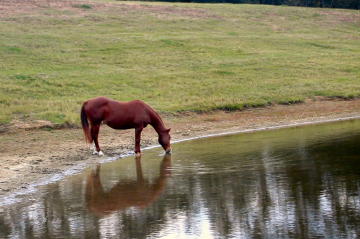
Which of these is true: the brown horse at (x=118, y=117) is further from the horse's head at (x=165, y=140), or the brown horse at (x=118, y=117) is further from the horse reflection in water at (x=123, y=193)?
the horse reflection in water at (x=123, y=193)

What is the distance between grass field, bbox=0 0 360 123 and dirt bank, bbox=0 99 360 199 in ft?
3.02

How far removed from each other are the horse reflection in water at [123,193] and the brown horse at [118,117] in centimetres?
255

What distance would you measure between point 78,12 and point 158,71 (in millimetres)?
18828

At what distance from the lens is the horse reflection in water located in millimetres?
12547

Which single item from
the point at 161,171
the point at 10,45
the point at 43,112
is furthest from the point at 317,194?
the point at 10,45

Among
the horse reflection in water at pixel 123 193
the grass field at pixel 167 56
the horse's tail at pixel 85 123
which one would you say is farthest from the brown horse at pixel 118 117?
the grass field at pixel 167 56

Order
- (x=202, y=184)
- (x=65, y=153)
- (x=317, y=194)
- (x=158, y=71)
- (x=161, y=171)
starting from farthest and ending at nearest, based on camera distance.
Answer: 1. (x=158, y=71)
2. (x=65, y=153)
3. (x=161, y=171)
4. (x=202, y=184)
5. (x=317, y=194)

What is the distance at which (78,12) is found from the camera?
49.2 m

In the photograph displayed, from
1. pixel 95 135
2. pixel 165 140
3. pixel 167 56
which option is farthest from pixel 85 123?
pixel 167 56

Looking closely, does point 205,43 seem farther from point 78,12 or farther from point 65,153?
point 65,153

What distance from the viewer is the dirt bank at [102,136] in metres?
16.4

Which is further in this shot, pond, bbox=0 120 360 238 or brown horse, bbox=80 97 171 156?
brown horse, bbox=80 97 171 156

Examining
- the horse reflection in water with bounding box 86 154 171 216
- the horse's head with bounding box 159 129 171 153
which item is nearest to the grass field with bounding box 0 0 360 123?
the horse's head with bounding box 159 129 171 153

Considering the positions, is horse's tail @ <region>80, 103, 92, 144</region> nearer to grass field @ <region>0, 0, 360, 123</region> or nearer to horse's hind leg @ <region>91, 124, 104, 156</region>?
horse's hind leg @ <region>91, 124, 104, 156</region>
